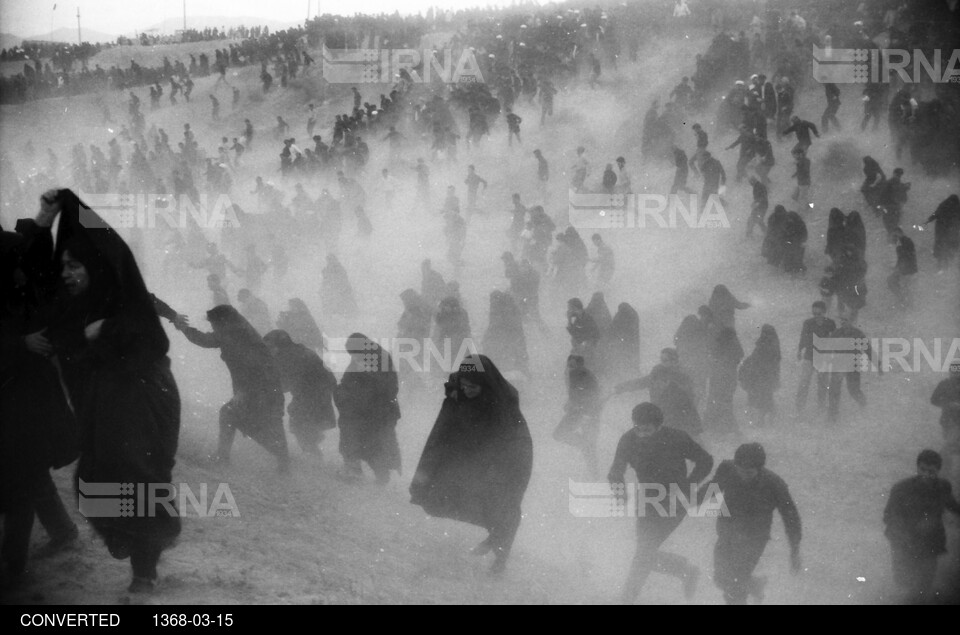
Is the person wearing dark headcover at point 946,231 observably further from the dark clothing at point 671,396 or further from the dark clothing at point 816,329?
the dark clothing at point 671,396

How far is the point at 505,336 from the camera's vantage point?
9.01 m

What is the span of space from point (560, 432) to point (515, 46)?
16604 mm

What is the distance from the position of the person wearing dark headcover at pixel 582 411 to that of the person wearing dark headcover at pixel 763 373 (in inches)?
86.3

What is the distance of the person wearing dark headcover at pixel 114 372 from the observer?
3.25 meters

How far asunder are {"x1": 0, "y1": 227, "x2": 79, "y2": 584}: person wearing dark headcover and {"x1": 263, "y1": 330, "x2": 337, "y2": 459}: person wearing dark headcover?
8.55ft

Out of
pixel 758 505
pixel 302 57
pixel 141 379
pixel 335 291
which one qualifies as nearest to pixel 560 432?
pixel 758 505

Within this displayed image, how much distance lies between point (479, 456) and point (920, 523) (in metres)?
2.75

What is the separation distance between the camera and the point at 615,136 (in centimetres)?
1755

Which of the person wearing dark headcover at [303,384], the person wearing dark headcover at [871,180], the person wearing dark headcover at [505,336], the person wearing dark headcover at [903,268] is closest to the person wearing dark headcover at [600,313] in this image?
the person wearing dark headcover at [505,336]

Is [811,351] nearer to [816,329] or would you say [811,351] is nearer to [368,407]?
[816,329]

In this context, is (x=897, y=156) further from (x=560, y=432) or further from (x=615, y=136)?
(x=560, y=432)

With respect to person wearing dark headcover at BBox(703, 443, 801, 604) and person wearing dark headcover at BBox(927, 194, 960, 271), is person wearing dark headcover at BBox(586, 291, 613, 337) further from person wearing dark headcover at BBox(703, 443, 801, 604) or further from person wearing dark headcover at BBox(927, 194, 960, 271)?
person wearing dark headcover at BBox(927, 194, 960, 271)

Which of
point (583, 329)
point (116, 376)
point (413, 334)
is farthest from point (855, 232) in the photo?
point (116, 376)

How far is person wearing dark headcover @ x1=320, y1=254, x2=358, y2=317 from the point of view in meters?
11.3
